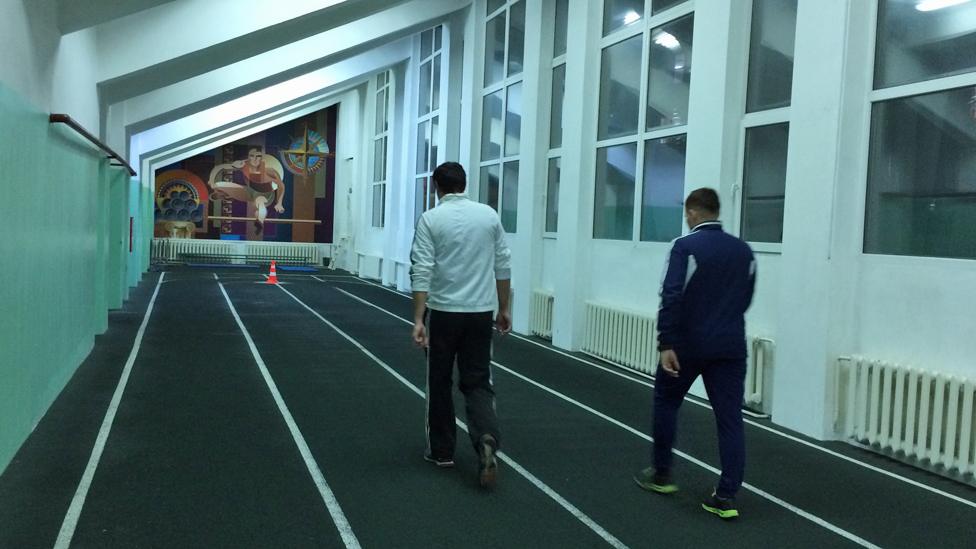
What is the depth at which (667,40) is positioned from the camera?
9141 mm

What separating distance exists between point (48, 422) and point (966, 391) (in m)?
5.82

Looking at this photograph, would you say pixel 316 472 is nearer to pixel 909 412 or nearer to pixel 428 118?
pixel 909 412

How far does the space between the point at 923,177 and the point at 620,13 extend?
513 centimetres

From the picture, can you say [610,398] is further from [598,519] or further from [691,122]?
[598,519]

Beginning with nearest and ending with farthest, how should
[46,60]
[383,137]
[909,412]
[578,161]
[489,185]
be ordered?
[909,412] < [46,60] < [578,161] < [489,185] < [383,137]

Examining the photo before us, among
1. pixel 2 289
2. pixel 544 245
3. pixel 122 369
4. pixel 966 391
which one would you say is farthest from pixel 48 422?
pixel 544 245

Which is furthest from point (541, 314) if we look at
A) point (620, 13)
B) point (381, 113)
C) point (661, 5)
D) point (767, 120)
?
point (381, 113)

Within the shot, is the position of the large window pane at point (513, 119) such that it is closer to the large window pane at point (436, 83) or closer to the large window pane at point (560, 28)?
the large window pane at point (560, 28)

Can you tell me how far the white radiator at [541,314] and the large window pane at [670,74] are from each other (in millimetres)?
3226

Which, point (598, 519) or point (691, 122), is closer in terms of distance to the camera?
point (598, 519)

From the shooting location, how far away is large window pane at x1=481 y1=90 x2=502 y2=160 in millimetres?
14250

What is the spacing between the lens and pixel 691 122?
823 centimetres

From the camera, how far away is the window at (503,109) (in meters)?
13.5

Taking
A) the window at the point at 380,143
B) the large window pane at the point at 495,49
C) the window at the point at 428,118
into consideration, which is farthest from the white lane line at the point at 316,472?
the window at the point at 380,143
